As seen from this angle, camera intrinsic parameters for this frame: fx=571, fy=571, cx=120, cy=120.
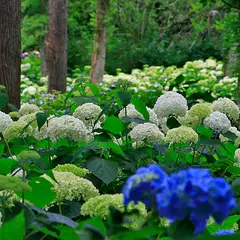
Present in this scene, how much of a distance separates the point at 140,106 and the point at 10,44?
2.56 m

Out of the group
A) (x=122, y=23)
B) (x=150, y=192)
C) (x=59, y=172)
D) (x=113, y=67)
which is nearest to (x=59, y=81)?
(x=122, y=23)

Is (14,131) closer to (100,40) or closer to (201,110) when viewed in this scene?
(201,110)

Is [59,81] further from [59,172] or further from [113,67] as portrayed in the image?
[59,172]

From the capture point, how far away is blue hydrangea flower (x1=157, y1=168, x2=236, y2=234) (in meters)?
0.77

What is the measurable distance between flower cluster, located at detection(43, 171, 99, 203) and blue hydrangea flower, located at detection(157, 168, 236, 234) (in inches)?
34.1

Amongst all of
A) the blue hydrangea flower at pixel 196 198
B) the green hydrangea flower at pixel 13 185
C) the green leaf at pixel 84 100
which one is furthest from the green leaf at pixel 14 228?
the green leaf at pixel 84 100

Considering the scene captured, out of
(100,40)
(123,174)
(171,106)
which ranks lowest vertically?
(100,40)

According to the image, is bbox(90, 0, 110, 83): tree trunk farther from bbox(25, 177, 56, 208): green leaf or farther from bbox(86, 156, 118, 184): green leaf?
bbox(25, 177, 56, 208): green leaf

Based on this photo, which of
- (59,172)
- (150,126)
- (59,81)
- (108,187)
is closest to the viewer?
(59,172)

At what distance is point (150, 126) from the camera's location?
2.38 meters

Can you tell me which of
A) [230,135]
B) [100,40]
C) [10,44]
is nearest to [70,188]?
[230,135]

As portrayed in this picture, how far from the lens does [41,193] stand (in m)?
1.54

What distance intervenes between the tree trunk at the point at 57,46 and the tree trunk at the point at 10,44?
5320mm

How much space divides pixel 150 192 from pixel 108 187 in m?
1.36
